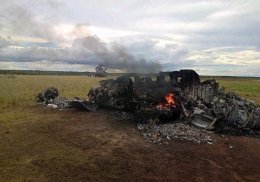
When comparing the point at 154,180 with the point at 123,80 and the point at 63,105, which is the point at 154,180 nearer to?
the point at 123,80

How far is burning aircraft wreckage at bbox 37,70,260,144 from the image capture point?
789 inches

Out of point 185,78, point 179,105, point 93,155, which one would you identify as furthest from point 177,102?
point 93,155

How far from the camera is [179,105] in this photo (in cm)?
2203

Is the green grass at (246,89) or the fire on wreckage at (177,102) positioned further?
the green grass at (246,89)

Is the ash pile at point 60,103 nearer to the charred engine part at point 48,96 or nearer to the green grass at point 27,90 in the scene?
the charred engine part at point 48,96

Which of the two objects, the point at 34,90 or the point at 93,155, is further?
the point at 34,90

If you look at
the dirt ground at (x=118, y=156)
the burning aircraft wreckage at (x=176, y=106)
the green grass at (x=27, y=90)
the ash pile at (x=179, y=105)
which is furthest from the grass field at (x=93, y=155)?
the green grass at (x=27, y=90)

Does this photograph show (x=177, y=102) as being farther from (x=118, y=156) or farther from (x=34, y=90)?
(x=34, y=90)

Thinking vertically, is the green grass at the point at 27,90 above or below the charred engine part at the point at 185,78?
below

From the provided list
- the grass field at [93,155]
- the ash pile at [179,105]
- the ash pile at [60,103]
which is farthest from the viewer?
the ash pile at [60,103]

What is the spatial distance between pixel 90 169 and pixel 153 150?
358 cm

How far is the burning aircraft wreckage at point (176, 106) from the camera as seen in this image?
2003 cm

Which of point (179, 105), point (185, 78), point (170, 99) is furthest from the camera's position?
point (185, 78)

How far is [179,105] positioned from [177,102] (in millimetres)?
→ 274
